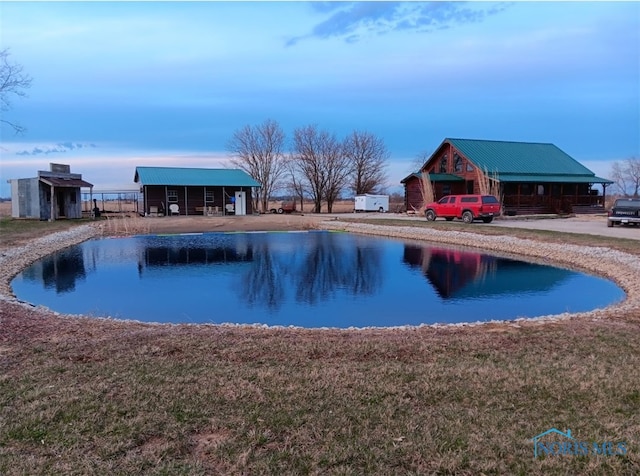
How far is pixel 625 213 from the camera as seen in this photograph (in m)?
25.5

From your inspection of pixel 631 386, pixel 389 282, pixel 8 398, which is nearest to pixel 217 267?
pixel 389 282

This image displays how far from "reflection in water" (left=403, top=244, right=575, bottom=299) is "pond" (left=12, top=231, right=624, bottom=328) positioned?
0.03m

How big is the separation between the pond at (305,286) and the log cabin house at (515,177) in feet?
67.1

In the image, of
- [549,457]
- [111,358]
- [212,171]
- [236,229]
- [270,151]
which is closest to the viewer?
[549,457]

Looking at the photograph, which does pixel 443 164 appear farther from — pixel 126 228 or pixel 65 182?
pixel 65 182

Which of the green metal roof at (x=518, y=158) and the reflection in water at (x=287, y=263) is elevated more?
the green metal roof at (x=518, y=158)

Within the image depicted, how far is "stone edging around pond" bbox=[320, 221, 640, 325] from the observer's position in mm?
9609

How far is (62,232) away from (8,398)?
2233cm

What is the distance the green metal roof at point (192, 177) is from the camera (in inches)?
1571

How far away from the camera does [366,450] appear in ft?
11.0

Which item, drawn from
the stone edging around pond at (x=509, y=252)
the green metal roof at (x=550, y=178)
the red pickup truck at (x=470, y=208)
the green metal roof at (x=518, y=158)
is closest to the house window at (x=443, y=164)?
the green metal roof at (x=518, y=158)

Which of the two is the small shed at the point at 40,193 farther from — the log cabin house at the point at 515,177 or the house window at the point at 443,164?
the house window at the point at 443,164

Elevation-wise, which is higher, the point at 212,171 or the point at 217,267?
the point at 212,171

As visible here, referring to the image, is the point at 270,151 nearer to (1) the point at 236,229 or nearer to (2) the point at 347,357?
(1) the point at 236,229
